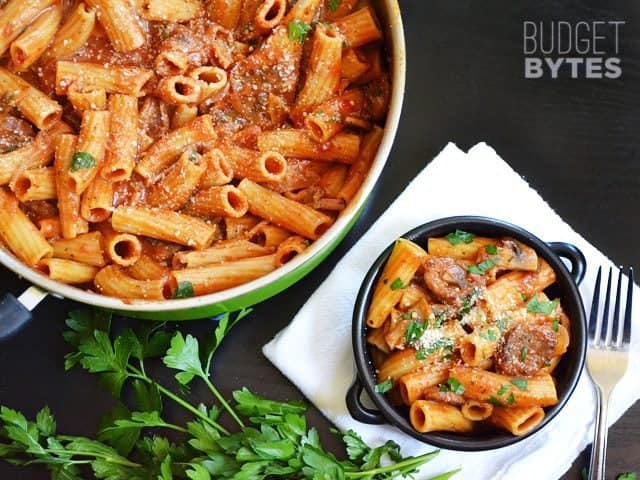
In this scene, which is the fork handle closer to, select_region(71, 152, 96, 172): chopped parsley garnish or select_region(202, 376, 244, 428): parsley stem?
select_region(202, 376, 244, 428): parsley stem

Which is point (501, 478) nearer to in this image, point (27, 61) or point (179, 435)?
point (179, 435)

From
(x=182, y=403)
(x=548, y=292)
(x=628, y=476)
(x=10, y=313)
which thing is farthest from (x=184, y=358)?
(x=628, y=476)

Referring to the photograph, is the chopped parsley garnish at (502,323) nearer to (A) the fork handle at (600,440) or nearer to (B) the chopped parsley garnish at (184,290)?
(A) the fork handle at (600,440)

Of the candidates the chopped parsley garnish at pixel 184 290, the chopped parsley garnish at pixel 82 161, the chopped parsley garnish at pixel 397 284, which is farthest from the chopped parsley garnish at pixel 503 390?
the chopped parsley garnish at pixel 82 161

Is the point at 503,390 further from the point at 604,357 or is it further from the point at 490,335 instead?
the point at 604,357

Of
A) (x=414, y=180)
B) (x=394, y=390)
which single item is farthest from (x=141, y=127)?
(x=394, y=390)

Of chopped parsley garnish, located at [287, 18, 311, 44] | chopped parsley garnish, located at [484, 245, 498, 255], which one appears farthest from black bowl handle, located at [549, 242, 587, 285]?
chopped parsley garnish, located at [287, 18, 311, 44]
